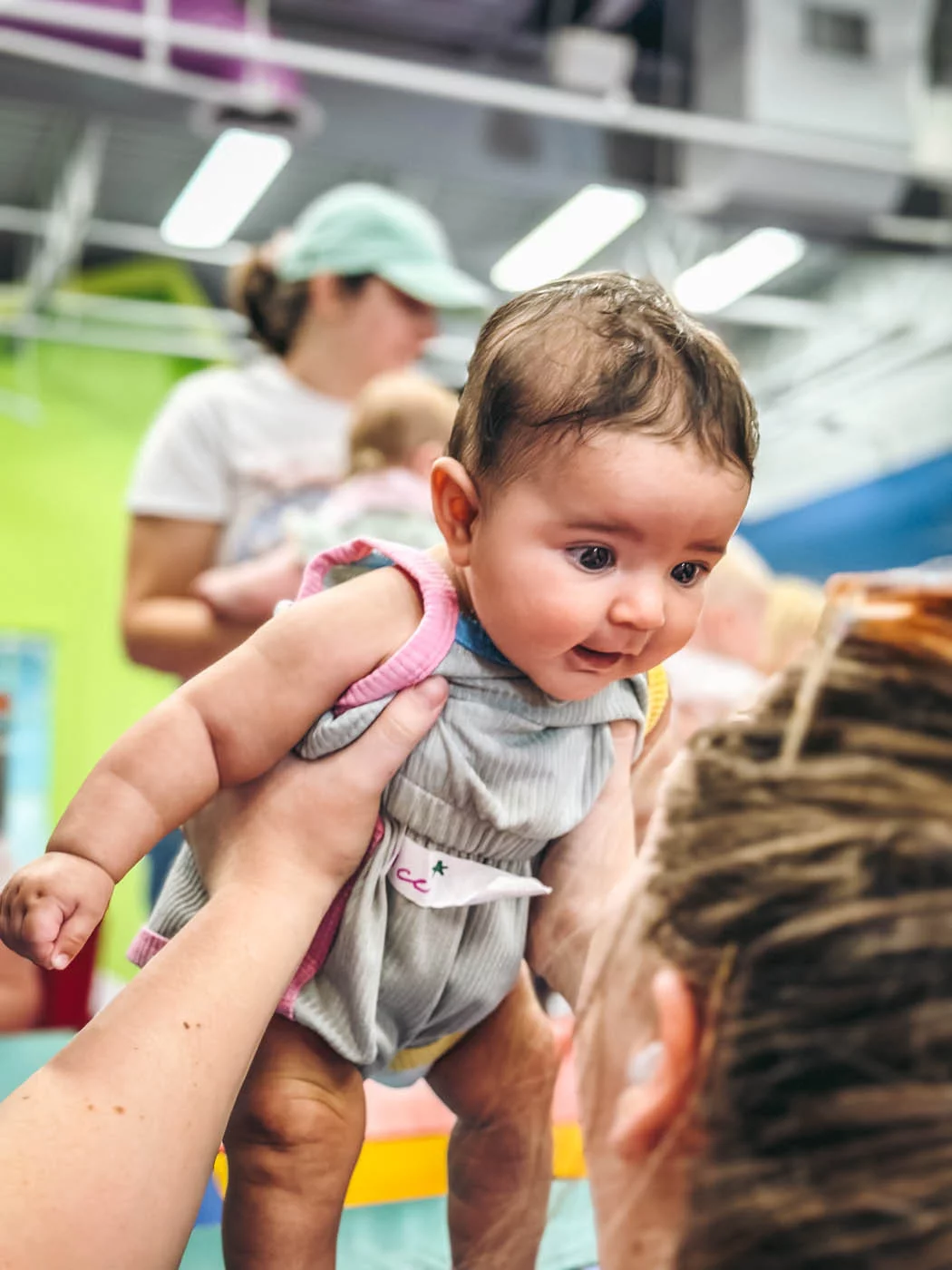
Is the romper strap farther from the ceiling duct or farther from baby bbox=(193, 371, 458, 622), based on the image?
the ceiling duct

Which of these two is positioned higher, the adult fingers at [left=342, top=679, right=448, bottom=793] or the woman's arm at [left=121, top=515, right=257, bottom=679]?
the adult fingers at [left=342, top=679, right=448, bottom=793]

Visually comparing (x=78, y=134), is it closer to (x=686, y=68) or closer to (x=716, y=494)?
(x=686, y=68)

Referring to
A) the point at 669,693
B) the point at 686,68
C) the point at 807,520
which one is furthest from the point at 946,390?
the point at 669,693

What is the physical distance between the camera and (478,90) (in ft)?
8.63

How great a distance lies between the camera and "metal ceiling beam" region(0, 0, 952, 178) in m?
2.39

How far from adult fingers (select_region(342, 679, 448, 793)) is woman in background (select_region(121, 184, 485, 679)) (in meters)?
0.54

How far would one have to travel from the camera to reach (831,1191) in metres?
0.27

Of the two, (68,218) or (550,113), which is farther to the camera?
(68,218)

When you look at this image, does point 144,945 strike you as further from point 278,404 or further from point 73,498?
point 73,498

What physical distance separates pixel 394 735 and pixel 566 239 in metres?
4.90

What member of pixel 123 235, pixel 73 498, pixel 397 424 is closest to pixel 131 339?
pixel 123 235

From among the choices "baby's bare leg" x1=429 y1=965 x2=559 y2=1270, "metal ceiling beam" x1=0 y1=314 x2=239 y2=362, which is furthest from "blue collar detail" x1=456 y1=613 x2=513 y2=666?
"metal ceiling beam" x1=0 y1=314 x2=239 y2=362

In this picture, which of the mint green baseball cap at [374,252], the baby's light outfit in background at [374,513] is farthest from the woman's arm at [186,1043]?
the mint green baseball cap at [374,252]

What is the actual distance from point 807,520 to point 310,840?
508 cm
